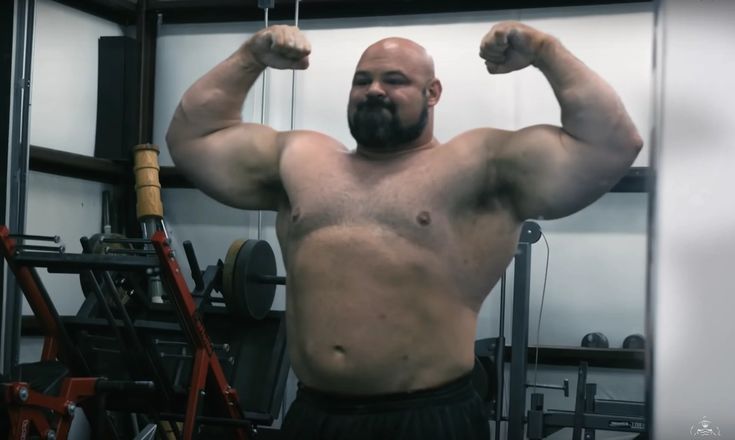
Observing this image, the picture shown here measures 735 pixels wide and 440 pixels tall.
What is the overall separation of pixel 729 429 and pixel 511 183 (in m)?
0.83

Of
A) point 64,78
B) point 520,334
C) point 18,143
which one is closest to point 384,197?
point 18,143

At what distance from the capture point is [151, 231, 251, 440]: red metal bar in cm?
264

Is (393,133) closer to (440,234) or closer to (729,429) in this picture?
(440,234)

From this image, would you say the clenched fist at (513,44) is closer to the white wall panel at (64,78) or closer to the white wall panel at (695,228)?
the white wall panel at (695,228)

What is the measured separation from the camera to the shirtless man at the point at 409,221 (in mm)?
1499

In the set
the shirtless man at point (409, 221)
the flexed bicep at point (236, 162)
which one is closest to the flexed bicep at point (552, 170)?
the shirtless man at point (409, 221)

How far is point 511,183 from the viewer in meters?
1.59

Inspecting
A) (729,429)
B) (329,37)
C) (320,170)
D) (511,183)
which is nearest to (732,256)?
(729,429)

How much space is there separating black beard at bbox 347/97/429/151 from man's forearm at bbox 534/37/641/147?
27 centimetres

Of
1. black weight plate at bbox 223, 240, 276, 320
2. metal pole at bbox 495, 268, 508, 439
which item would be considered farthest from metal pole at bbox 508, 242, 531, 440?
black weight plate at bbox 223, 240, 276, 320

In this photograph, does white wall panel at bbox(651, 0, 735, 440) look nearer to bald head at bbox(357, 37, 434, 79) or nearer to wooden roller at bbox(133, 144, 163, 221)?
bald head at bbox(357, 37, 434, 79)

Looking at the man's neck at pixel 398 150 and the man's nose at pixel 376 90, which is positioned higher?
the man's nose at pixel 376 90

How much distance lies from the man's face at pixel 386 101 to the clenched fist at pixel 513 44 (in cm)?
16
